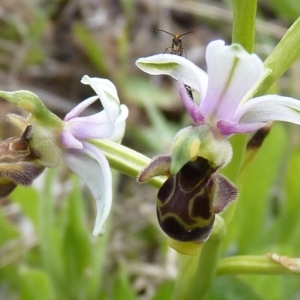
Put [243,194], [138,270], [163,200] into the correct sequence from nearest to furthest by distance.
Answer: [163,200] → [243,194] → [138,270]

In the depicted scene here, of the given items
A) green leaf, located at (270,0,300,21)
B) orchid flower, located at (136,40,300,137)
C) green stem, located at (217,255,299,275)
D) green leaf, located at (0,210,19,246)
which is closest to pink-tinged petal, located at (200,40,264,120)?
orchid flower, located at (136,40,300,137)

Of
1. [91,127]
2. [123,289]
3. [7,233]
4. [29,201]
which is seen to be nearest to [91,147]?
[91,127]

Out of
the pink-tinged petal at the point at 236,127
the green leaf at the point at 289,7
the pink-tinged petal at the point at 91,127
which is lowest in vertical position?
the green leaf at the point at 289,7

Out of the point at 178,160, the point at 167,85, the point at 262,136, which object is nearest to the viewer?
the point at 178,160

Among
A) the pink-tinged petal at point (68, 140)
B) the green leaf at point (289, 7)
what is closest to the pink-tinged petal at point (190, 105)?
the pink-tinged petal at point (68, 140)

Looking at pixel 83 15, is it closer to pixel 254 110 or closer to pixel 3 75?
pixel 3 75

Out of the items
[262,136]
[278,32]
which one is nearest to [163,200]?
[262,136]

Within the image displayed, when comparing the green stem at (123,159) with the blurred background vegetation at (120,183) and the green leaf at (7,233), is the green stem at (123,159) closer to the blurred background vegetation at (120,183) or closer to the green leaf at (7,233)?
the blurred background vegetation at (120,183)
